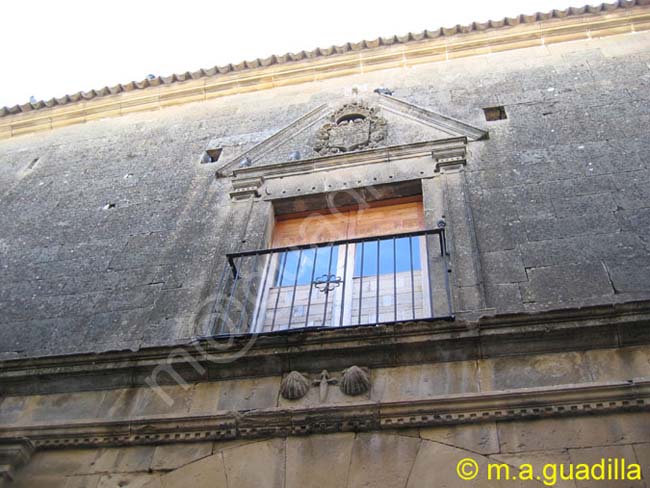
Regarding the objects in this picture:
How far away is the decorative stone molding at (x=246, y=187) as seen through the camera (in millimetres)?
6199

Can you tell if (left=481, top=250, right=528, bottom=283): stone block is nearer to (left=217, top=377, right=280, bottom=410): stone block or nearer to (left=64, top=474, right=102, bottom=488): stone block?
(left=217, top=377, right=280, bottom=410): stone block

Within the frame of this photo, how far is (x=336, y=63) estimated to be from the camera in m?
7.84

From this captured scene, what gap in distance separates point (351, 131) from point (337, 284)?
211cm

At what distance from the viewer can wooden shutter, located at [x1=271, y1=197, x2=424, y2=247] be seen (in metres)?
5.78

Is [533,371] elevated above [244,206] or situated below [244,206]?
below

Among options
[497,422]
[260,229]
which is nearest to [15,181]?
[260,229]

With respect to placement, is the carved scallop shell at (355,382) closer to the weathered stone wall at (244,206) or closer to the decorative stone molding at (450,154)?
the weathered stone wall at (244,206)

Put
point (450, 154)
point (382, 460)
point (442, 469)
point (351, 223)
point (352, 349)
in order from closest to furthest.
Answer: point (442, 469)
point (382, 460)
point (352, 349)
point (351, 223)
point (450, 154)

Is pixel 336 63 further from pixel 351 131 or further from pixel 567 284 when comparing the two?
pixel 567 284

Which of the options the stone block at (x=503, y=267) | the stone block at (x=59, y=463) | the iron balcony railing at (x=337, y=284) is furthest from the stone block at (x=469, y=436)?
the stone block at (x=59, y=463)

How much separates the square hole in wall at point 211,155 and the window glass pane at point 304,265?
1.81 metres

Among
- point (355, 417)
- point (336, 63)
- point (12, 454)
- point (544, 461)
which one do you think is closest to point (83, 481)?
point (12, 454)

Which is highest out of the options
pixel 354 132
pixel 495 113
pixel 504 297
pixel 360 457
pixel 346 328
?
pixel 495 113

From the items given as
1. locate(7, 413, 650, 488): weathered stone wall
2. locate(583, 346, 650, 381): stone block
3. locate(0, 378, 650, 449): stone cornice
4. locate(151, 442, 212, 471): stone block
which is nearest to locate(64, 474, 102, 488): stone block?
locate(7, 413, 650, 488): weathered stone wall
